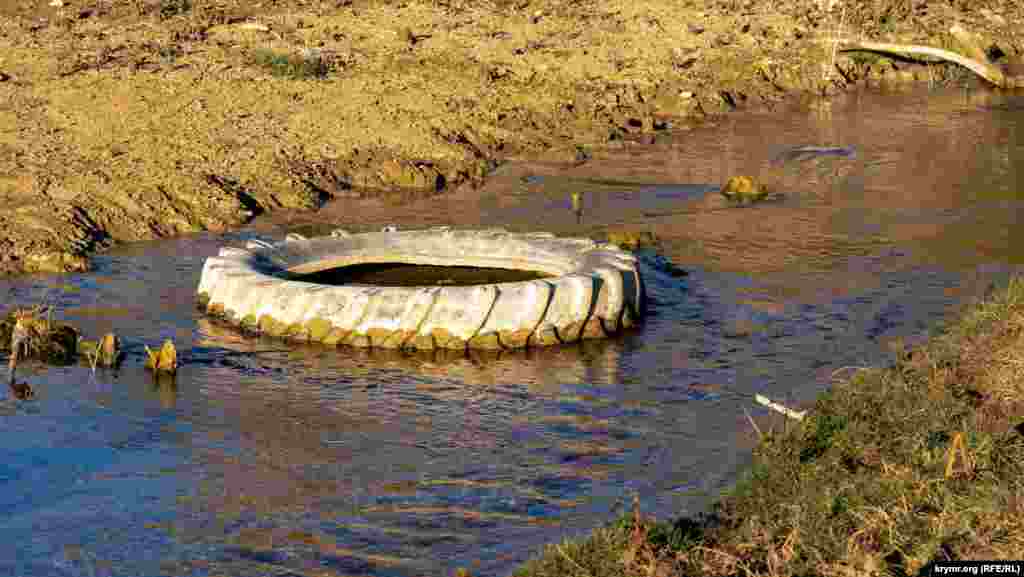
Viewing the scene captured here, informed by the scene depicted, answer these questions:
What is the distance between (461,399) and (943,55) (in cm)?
1121

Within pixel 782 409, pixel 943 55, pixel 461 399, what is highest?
pixel 943 55

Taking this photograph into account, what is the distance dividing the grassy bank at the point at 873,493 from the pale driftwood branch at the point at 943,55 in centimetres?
1047

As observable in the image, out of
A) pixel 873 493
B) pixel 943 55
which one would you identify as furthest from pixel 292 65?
pixel 873 493

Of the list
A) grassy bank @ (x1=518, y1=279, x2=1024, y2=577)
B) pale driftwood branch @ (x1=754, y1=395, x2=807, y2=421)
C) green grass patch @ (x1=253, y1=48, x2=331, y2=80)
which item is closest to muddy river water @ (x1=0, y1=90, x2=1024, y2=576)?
pale driftwood branch @ (x1=754, y1=395, x2=807, y2=421)

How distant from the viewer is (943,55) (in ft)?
58.1

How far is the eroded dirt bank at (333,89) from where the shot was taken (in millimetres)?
12289

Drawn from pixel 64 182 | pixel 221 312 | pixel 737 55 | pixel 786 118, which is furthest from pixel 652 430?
pixel 737 55

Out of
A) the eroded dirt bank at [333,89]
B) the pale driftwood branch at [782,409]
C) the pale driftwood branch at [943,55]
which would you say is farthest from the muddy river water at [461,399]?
the pale driftwood branch at [943,55]

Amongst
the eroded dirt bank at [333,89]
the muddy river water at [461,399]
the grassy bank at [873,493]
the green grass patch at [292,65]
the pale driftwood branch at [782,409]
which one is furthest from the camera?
the green grass patch at [292,65]

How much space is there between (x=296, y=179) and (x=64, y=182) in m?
1.92

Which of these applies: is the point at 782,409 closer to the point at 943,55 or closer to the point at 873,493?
the point at 873,493

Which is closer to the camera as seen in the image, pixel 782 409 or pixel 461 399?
pixel 782 409

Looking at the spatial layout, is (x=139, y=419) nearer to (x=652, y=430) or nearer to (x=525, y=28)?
(x=652, y=430)

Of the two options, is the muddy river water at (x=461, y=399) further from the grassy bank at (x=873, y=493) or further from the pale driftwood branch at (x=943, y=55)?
the pale driftwood branch at (x=943, y=55)
